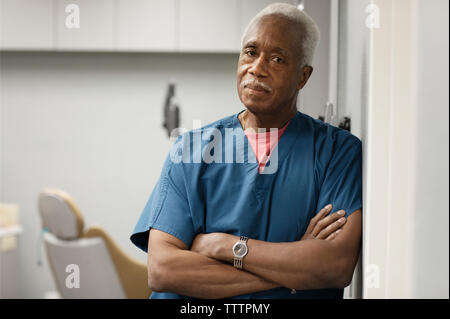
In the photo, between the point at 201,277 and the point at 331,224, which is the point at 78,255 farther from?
the point at 331,224

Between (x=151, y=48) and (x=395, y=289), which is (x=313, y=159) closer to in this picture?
(x=395, y=289)

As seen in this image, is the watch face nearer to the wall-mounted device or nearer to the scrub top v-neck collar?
the scrub top v-neck collar

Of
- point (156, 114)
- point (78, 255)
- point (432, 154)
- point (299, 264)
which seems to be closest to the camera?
point (432, 154)

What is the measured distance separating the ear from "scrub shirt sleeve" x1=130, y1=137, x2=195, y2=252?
0.28 metres

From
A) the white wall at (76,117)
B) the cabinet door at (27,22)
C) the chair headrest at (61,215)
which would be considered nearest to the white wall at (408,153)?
the cabinet door at (27,22)

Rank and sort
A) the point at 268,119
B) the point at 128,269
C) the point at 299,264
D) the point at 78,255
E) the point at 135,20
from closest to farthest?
1. the point at 299,264
2. the point at 268,119
3. the point at 135,20
4. the point at 128,269
5. the point at 78,255

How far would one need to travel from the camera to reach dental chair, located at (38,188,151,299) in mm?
1276

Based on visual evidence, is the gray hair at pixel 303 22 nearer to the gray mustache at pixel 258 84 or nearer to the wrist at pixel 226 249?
the gray mustache at pixel 258 84

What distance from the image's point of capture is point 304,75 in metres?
0.82

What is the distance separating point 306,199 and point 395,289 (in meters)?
0.23

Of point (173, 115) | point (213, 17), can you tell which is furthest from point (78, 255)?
point (213, 17)

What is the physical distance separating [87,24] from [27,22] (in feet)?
0.60

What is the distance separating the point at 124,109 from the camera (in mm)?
2074

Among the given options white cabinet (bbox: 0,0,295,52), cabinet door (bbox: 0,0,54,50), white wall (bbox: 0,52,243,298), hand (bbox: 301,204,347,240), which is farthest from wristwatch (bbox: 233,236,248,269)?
white wall (bbox: 0,52,243,298)
